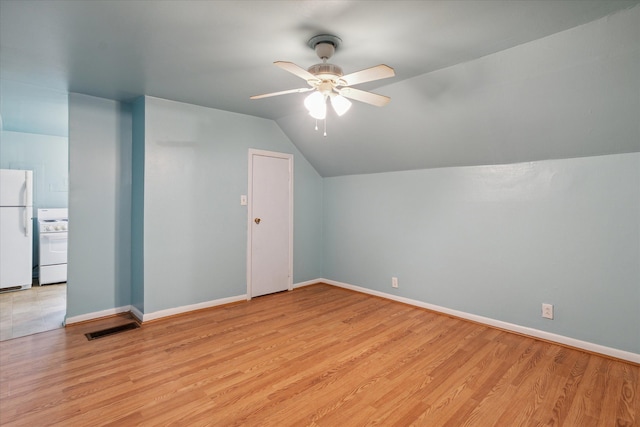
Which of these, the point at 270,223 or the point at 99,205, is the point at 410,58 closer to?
the point at 270,223

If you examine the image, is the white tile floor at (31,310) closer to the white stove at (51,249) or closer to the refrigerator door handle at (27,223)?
the white stove at (51,249)

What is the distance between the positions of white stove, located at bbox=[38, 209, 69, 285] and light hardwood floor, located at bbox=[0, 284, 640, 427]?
6.72 ft

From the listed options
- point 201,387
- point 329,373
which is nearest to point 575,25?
point 329,373

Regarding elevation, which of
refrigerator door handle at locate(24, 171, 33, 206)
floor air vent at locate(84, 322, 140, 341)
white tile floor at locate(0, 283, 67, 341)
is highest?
refrigerator door handle at locate(24, 171, 33, 206)

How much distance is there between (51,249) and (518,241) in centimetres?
594

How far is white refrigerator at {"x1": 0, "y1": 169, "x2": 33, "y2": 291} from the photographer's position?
4.33 meters

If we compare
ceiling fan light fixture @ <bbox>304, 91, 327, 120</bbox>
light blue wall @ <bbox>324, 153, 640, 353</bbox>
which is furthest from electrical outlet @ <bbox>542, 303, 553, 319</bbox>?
ceiling fan light fixture @ <bbox>304, 91, 327, 120</bbox>

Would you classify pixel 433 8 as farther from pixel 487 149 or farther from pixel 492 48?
pixel 487 149

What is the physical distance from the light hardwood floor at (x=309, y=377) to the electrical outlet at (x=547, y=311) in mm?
304

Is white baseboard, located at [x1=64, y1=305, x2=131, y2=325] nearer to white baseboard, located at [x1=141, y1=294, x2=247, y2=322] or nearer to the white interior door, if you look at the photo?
white baseboard, located at [x1=141, y1=294, x2=247, y2=322]

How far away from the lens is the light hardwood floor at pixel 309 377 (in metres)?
1.89

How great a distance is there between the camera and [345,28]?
2.06 m

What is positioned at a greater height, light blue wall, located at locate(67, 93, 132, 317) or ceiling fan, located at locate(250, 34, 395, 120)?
ceiling fan, located at locate(250, 34, 395, 120)

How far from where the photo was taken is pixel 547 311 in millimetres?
2889
